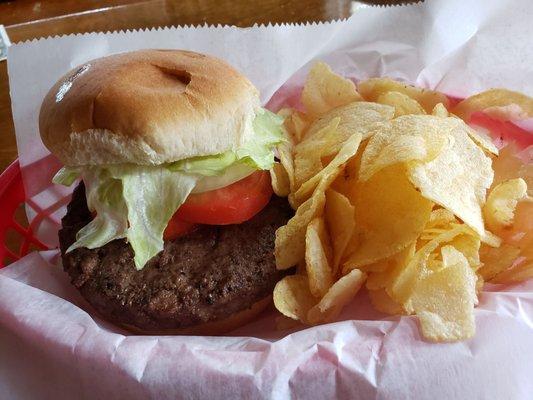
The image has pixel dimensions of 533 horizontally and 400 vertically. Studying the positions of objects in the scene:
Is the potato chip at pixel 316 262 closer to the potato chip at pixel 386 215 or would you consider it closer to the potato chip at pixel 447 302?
the potato chip at pixel 386 215

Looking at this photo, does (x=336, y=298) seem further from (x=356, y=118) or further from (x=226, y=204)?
(x=356, y=118)

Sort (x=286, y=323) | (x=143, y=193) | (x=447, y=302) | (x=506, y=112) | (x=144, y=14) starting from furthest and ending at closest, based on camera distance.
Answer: (x=144, y=14) < (x=506, y=112) < (x=286, y=323) < (x=143, y=193) < (x=447, y=302)

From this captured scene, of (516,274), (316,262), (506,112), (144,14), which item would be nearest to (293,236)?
(316,262)

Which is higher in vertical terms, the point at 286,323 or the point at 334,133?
the point at 334,133

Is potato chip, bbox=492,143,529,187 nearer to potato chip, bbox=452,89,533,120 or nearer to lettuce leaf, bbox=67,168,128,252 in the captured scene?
potato chip, bbox=452,89,533,120

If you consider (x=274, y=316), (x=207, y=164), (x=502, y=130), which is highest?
(x=207, y=164)

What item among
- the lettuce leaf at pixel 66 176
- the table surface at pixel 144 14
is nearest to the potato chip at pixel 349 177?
the lettuce leaf at pixel 66 176
